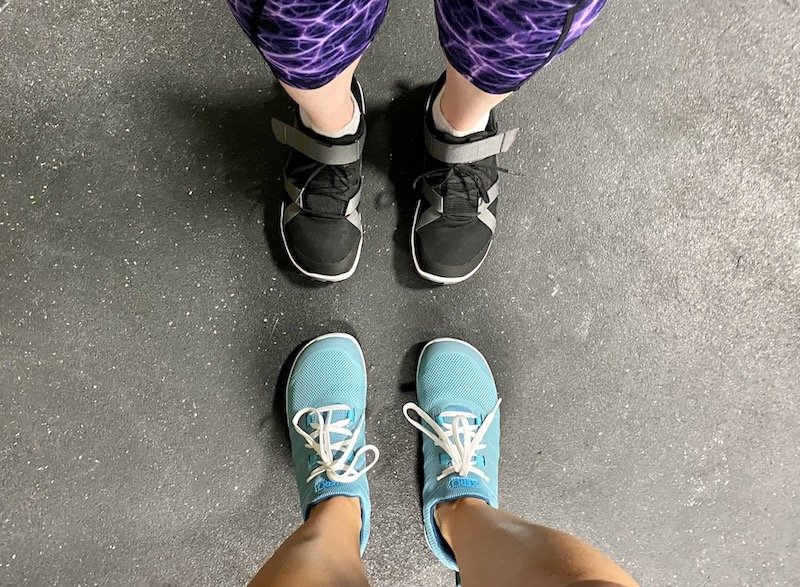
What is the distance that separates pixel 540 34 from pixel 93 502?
0.83m

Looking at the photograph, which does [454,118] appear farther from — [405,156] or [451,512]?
[451,512]

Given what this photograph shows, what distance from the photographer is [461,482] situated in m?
0.78

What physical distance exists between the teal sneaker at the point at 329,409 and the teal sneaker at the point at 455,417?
0.08 meters

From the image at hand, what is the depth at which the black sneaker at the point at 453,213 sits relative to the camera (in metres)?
0.78

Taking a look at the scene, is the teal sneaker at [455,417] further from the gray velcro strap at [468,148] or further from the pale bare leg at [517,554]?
the gray velcro strap at [468,148]

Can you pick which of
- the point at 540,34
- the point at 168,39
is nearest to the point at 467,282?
the point at 540,34

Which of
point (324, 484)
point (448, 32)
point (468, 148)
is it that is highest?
point (448, 32)

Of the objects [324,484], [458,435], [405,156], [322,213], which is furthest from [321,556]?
[405,156]

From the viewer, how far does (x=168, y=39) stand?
83 centimetres

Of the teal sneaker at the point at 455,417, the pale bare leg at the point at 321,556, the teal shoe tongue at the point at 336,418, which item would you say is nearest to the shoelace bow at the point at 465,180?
the teal sneaker at the point at 455,417

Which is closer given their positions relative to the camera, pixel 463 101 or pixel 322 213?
pixel 463 101

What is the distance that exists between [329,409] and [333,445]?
0.05 m

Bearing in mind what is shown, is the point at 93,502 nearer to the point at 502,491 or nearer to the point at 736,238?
the point at 502,491

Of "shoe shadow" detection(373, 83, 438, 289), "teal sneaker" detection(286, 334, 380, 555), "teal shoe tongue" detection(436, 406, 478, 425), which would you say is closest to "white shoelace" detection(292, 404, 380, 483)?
"teal sneaker" detection(286, 334, 380, 555)
